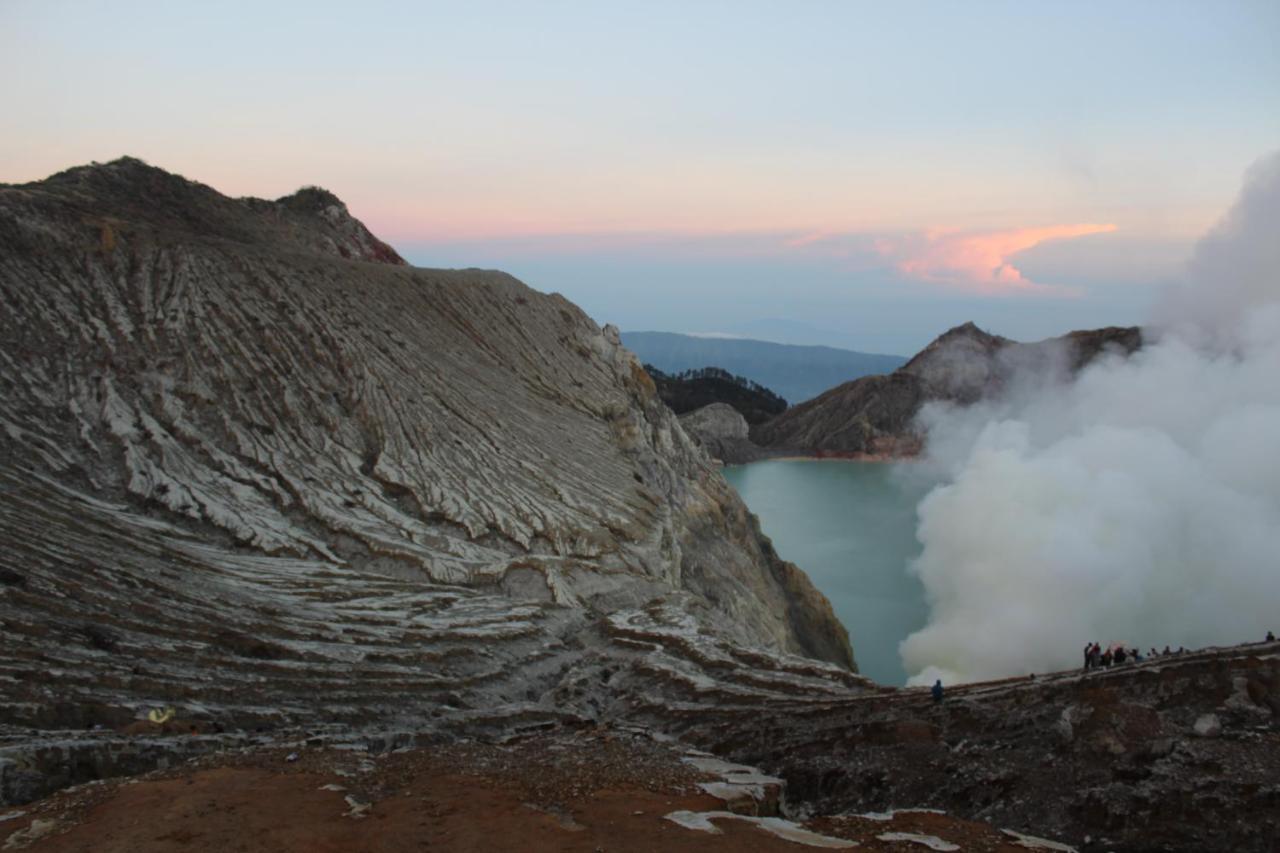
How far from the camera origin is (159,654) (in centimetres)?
1683

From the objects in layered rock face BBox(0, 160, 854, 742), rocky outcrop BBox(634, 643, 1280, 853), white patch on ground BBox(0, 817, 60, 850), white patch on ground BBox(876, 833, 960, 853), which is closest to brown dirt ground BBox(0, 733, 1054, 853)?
white patch on ground BBox(0, 817, 60, 850)

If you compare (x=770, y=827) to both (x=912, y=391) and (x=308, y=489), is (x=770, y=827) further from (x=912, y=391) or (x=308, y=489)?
(x=912, y=391)

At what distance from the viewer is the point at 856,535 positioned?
72875 mm

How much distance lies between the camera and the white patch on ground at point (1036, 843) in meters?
11.1

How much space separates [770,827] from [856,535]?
210 ft

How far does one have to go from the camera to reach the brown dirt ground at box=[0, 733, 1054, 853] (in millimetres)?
9883

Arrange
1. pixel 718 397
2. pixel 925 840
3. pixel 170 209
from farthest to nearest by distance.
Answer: pixel 718 397 < pixel 170 209 < pixel 925 840

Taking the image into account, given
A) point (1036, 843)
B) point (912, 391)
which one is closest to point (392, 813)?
point (1036, 843)

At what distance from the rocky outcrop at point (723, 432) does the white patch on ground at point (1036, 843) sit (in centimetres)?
10942

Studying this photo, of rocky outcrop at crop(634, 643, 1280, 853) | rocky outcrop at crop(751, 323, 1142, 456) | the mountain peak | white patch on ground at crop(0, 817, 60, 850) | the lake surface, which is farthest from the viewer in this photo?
rocky outcrop at crop(751, 323, 1142, 456)

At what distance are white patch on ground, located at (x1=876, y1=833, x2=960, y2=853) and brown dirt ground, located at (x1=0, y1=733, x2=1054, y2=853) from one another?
0.14m

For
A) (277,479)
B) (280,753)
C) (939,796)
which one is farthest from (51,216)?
(939,796)

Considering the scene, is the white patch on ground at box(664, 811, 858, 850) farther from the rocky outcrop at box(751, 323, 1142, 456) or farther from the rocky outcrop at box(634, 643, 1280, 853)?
the rocky outcrop at box(751, 323, 1142, 456)

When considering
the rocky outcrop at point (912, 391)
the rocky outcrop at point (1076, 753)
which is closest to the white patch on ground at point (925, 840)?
the rocky outcrop at point (1076, 753)
